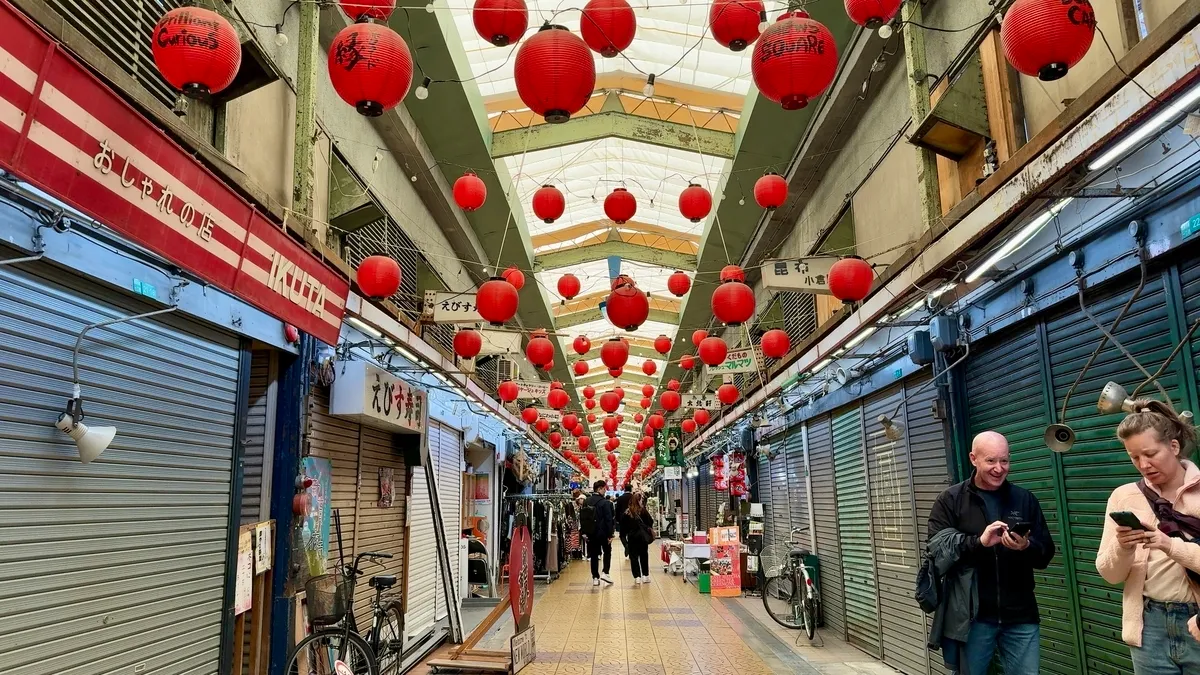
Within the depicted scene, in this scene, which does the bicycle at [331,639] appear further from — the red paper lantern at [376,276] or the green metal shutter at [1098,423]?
the green metal shutter at [1098,423]

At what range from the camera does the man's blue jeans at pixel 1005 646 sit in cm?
395

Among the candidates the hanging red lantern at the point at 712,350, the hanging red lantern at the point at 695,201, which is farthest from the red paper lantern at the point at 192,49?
the hanging red lantern at the point at 712,350

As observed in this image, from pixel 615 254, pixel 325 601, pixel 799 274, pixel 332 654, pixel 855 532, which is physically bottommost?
pixel 332 654

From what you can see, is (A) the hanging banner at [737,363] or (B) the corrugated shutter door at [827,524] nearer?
(B) the corrugated shutter door at [827,524]

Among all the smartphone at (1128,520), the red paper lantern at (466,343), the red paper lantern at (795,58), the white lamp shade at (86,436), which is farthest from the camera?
the red paper lantern at (466,343)

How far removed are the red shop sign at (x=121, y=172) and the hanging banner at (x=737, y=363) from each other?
8.33 metres

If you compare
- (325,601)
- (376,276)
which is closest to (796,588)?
(325,601)

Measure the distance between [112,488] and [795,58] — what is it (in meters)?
4.78

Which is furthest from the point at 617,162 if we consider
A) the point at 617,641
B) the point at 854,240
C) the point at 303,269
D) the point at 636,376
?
the point at 636,376

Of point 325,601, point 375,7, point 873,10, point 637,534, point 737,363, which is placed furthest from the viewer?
point 637,534

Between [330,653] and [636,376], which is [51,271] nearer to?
[330,653]

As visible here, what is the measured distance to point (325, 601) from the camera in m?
6.71

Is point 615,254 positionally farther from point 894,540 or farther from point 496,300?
point 894,540

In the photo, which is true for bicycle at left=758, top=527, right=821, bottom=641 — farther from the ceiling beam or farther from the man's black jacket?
the man's black jacket
